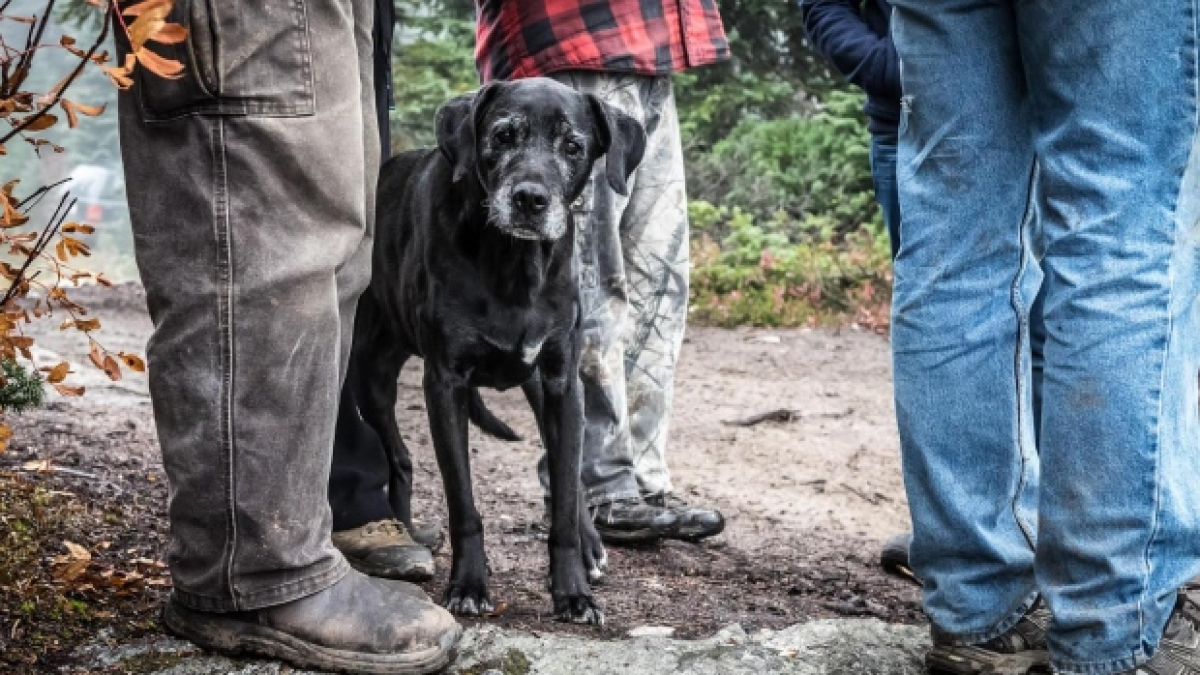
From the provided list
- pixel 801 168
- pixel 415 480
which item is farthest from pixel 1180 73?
pixel 801 168

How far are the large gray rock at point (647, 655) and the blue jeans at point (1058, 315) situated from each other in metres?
0.25

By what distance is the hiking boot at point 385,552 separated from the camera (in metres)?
3.65

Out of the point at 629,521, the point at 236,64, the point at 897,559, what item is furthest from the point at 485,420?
the point at 236,64

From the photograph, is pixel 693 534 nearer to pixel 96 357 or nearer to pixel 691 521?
pixel 691 521

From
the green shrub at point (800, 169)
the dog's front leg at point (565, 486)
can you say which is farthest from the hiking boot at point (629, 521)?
the green shrub at point (800, 169)

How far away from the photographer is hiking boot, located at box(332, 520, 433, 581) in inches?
144

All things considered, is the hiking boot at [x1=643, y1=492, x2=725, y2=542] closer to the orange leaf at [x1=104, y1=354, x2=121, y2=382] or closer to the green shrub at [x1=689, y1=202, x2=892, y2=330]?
the orange leaf at [x1=104, y1=354, x2=121, y2=382]

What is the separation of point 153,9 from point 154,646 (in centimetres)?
133

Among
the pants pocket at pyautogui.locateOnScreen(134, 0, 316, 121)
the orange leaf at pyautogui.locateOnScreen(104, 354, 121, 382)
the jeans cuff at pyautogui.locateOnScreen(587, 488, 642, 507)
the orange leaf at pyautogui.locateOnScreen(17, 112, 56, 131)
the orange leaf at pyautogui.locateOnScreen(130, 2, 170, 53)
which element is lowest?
the jeans cuff at pyautogui.locateOnScreen(587, 488, 642, 507)

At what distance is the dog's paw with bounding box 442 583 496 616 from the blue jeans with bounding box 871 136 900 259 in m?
1.98

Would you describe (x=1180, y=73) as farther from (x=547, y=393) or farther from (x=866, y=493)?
(x=866, y=493)

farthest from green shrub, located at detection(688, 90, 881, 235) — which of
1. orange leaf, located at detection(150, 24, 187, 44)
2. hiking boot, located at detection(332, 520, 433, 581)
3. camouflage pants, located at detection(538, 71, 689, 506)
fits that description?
orange leaf, located at detection(150, 24, 187, 44)

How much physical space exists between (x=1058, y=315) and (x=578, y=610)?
4.55ft

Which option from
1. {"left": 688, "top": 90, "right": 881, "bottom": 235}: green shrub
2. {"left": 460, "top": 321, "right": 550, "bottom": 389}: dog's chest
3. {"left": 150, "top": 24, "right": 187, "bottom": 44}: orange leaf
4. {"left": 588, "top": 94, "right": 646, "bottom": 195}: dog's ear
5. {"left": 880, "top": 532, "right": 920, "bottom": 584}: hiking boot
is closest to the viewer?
{"left": 150, "top": 24, "right": 187, "bottom": 44}: orange leaf
